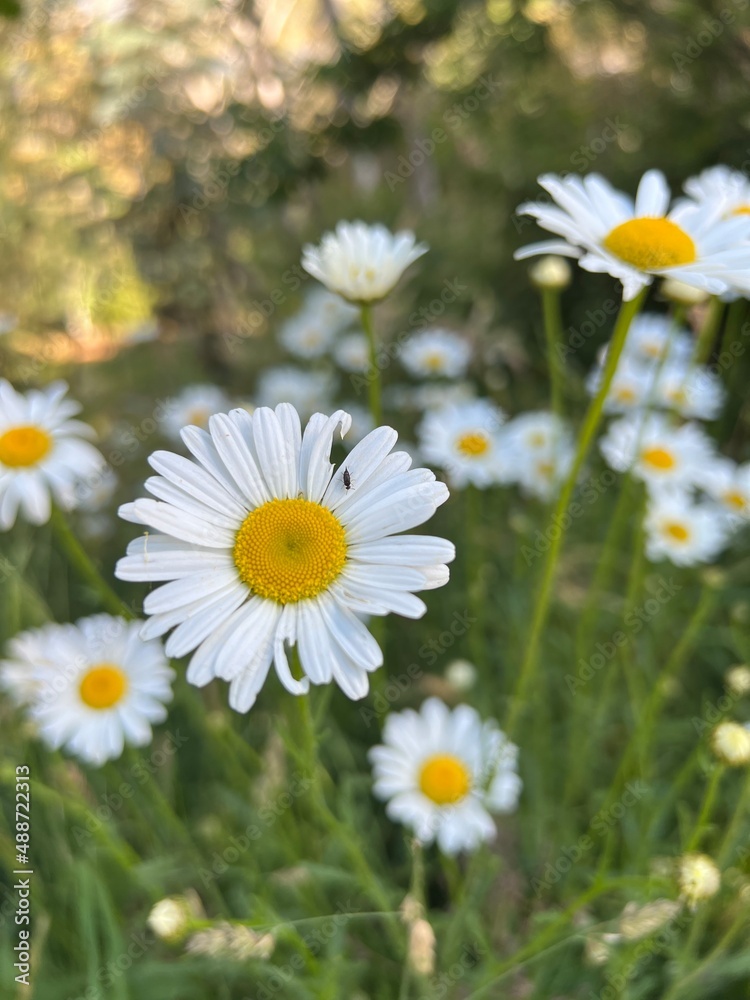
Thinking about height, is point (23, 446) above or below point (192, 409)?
below

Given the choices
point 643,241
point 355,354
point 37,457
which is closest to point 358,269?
point 643,241

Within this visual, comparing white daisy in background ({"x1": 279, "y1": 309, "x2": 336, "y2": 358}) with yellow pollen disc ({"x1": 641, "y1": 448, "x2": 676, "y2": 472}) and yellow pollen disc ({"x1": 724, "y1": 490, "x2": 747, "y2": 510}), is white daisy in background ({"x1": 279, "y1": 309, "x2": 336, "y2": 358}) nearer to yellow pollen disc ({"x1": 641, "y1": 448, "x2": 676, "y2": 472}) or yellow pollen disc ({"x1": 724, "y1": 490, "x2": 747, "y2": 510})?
yellow pollen disc ({"x1": 641, "y1": 448, "x2": 676, "y2": 472})

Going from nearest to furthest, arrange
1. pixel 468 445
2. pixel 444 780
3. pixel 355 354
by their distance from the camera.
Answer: pixel 444 780 → pixel 468 445 → pixel 355 354

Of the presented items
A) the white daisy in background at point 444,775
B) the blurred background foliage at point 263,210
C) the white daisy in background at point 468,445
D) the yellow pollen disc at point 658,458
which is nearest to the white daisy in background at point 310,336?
the blurred background foliage at point 263,210

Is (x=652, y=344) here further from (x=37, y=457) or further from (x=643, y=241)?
(x=37, y=457)

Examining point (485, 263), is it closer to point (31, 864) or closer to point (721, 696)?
point (721, 696)

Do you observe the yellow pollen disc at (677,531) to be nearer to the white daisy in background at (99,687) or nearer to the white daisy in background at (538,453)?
the white daisy in background at (538,453)

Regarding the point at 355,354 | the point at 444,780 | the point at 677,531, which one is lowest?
the point at 444,780
